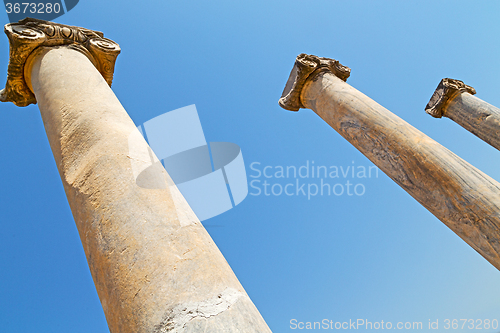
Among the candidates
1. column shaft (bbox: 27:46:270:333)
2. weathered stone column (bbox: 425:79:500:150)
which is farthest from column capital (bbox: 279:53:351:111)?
column shaft (bbox: 27:46:270:333)

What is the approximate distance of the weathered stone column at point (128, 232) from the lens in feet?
13.1

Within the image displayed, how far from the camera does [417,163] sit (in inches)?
389

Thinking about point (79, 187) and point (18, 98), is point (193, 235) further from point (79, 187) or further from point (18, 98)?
point (18, 98)

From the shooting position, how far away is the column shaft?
396cm

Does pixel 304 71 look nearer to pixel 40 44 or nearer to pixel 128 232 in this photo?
Result: pixel 40 44

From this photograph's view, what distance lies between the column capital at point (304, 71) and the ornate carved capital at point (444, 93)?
8.37 metres

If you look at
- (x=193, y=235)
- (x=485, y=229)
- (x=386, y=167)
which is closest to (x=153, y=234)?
(x=193, y=235)

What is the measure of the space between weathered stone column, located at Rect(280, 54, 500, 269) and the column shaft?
666 cm

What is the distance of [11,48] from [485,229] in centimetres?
1384

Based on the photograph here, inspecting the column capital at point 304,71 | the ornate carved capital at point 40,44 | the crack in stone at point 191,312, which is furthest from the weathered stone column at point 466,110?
the ornate carved capital at point 40,44

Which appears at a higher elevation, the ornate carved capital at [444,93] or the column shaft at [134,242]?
the ornate carved capital at [444,93]

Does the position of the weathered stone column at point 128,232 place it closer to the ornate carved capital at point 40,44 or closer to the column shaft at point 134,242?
the column shaft at point 134,242

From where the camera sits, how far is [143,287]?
419cm

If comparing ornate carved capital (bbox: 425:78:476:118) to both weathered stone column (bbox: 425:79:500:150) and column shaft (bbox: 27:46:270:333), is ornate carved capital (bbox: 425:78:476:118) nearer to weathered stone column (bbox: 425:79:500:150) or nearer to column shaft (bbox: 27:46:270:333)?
weathered stone column (bbox: 425:79:500:150)
